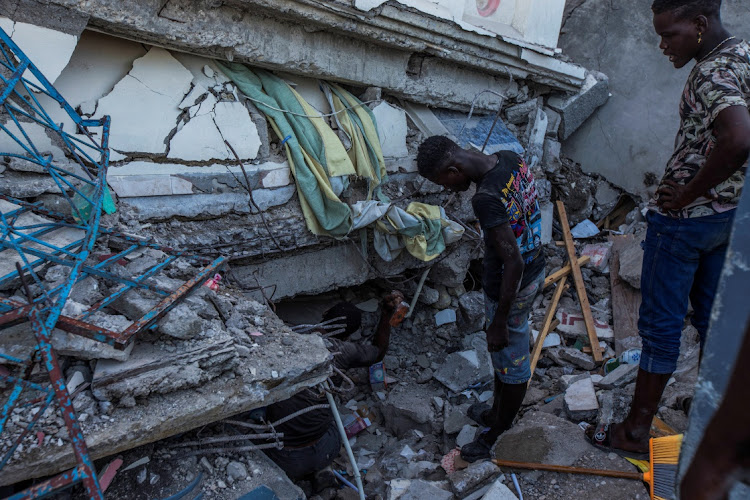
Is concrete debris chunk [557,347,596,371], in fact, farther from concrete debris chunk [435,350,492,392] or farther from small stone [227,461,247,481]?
small stone [227,461,247,481]

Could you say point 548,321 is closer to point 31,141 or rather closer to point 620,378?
point 620,378

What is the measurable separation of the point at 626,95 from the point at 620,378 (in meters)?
4.17

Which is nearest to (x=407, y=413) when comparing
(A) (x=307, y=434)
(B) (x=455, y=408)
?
(B) (x=455, y=408)

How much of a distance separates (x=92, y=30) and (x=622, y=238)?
5084 mm

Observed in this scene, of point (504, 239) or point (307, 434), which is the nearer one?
point (504, 239)

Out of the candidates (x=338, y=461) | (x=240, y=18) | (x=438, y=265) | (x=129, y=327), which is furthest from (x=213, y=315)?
(x=438, y=265)

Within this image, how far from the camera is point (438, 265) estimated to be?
16.5 ft

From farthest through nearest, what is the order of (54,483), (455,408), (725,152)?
(455,408)
(725,152)
(54,483)

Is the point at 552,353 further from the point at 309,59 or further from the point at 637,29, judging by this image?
the point at 637,29

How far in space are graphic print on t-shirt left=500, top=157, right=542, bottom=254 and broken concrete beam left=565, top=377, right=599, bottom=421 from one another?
3.63ft

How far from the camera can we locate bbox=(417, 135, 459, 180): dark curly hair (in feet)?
8.80

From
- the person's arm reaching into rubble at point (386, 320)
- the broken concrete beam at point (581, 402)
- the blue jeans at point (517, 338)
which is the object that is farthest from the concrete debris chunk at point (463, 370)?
the blue jeans at point (517, 338)

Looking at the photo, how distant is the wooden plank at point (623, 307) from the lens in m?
4.62

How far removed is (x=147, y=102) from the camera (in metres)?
3.32
